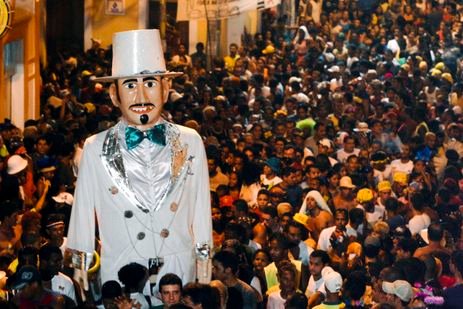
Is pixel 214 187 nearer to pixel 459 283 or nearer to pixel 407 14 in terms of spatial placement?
pixel 459 283

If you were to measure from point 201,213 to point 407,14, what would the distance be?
2662 centimetres

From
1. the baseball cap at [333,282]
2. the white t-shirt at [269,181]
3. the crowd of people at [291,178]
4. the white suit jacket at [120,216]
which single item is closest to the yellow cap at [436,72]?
the crowd of people at [291,178]

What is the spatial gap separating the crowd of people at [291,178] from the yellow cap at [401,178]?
0.07ft

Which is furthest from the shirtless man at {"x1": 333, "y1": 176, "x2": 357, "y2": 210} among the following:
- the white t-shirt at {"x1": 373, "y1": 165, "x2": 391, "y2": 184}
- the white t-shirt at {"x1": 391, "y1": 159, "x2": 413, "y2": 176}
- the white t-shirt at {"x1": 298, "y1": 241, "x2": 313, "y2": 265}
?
the white t-shirt at {"x1": 298, "y1": 241, "x2": 313, "y2": 265}

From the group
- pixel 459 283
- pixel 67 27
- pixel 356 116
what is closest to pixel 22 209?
pixel 459 283

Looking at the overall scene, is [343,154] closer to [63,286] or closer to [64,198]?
[64,198]

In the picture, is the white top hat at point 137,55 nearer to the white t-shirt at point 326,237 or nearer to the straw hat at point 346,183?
the white t-shirt at point 326,237

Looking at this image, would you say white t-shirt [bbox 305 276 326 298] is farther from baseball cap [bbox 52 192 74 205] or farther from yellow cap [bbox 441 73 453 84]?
yellow cap [bbox 441 73 453 84]

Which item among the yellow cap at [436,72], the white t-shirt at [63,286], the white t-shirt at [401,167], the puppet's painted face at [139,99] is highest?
the puppet's painted face at [139,99]

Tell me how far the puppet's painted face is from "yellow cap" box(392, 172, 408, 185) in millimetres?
6155

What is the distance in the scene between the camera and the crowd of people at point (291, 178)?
481 inches

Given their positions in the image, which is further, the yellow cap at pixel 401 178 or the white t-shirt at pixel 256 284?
the yellow cap at pixel 401 178

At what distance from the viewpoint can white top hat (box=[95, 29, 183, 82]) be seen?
11766 millimetres

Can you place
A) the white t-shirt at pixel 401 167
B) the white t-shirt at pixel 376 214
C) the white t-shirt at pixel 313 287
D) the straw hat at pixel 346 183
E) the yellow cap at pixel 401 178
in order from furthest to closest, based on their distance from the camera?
the white t-shirt at pixel 401 167
the yellow cap at pixel 401 178
the straw hat at pixel 346 183
the white t-shirt at pixel 376 214
the white t-shirt at pixel 313 287
